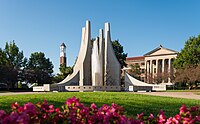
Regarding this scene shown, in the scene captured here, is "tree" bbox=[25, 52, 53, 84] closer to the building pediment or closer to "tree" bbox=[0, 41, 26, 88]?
"tree" bbox=[0, 41, 26, 88]

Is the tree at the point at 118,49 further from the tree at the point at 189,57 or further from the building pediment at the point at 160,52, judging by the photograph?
the building pediment at the point at 160,52

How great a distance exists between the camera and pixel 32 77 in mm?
40344

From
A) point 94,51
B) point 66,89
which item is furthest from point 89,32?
point 66,89

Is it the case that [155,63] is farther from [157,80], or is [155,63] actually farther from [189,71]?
[189,71]

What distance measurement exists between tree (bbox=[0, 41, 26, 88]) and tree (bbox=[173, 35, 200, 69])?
28.0m

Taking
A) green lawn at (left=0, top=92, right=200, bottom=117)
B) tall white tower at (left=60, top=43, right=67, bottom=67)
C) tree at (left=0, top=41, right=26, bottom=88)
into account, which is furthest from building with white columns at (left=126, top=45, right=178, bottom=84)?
green lawn at (left=0, top=92, right=200, bottom=117)

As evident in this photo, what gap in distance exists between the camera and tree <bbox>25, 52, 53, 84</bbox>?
133ft

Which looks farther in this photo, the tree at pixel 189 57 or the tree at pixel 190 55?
the tree at pixel 190 55

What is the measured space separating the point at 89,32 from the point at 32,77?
16251mm

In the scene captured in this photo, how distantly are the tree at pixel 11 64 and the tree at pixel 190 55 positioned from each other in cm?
2796

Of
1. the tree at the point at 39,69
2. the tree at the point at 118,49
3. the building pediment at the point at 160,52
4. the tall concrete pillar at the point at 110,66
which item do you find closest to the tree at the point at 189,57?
the tree at the point at 118,49

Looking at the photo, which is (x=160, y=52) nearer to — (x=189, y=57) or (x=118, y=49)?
(x=189, y=57)

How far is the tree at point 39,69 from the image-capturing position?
40500mm

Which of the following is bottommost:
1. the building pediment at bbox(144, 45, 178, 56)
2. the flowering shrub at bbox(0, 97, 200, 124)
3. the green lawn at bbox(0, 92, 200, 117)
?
the green lawn at bbox(0, 92, 200, 117)
